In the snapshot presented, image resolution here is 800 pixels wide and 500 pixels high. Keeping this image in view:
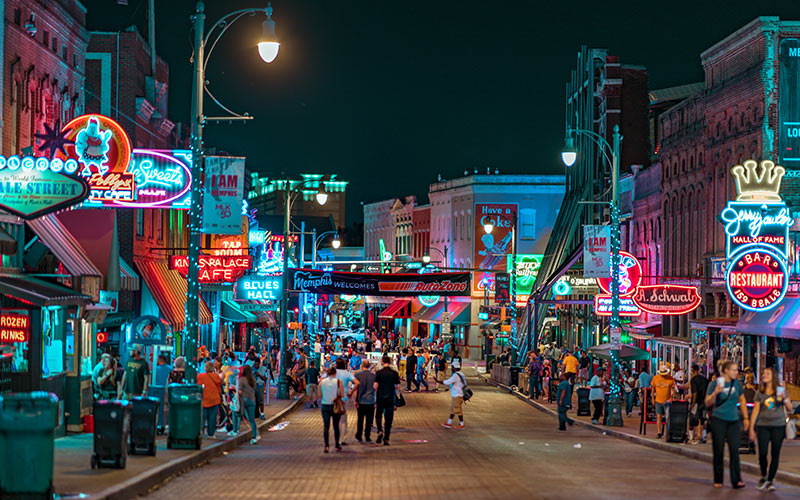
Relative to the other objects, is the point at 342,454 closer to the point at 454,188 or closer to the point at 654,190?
the point at 654,190

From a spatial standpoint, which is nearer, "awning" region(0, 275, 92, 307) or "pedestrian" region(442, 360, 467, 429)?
"awning" region(0, 275, 92, 307)

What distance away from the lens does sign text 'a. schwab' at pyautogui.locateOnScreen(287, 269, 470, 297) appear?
184ft

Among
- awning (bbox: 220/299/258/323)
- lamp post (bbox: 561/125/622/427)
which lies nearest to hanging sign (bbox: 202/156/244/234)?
lamp post (bbox: 561/125/622/427)

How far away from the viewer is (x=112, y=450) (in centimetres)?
1780

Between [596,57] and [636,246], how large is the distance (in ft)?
51.2

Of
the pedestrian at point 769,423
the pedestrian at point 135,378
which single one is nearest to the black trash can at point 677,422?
the pedestrian at point 769,423

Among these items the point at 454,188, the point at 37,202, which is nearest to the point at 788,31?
the point at 37,202

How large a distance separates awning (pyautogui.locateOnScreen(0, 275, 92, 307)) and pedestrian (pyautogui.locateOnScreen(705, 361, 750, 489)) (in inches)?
465

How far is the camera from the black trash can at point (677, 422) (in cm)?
2672

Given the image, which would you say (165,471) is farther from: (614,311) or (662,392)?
(614,311)

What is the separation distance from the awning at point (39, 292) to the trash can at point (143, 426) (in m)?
3.38

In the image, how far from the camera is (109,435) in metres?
17.9

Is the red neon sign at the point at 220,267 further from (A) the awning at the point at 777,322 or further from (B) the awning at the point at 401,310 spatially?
(B) the awning at the point at 401,310

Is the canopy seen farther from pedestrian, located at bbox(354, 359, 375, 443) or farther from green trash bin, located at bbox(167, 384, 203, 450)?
green trash bin, located at bbox(167, 384, 203, 450)
